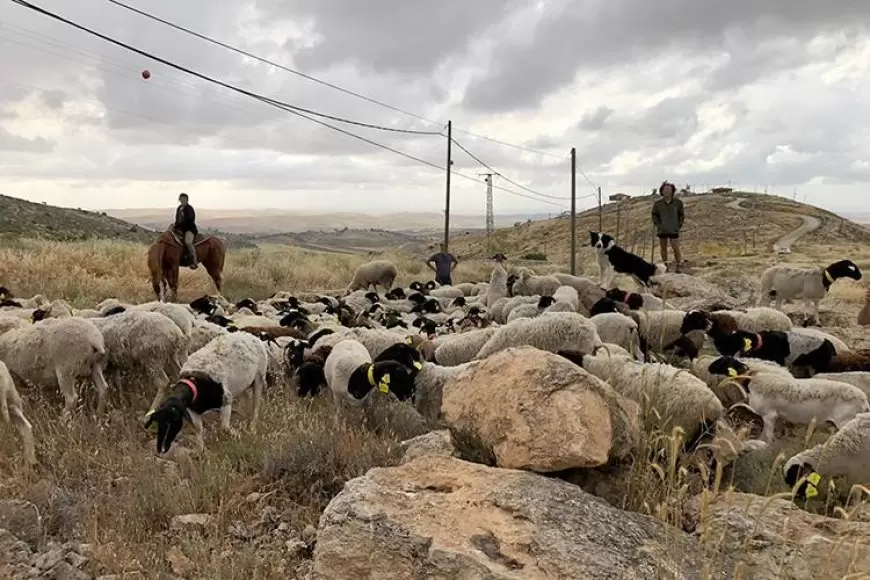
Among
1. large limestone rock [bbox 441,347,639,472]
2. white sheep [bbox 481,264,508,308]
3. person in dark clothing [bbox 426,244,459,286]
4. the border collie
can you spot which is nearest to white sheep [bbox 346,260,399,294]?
person in dark clothing [bbox 426,244,459,286]

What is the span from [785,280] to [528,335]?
7544mm

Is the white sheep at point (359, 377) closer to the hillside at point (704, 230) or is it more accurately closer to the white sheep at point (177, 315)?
the white sheep at point (177, 315)

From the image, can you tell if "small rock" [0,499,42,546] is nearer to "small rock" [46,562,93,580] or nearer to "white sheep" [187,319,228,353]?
"small rock" [46,562,93,580]

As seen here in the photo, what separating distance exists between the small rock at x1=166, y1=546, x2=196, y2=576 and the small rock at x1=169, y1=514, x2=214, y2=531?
0.26 m

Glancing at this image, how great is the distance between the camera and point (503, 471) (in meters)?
4.02

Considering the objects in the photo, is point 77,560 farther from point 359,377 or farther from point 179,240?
point 179,240

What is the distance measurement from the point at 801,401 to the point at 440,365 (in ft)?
13.2

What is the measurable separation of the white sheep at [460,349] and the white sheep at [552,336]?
57 cm

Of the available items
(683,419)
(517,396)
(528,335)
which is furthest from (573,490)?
(528,335)

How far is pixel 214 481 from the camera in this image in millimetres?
4891

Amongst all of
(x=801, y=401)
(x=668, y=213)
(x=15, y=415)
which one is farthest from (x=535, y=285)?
(x=15, y=415)

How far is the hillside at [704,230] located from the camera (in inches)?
1835

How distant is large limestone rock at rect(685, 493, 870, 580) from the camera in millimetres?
3262

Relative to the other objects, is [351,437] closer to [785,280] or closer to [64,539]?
[64,539]
